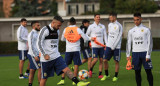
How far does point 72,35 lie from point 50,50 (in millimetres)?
2945

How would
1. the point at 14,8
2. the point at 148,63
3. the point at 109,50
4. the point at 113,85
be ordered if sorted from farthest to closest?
the point at 14,8 → the point at 109,50 → the point at 113,85 → the point at 148,63

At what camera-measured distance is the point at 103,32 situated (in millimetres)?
13523

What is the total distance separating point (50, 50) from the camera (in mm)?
8898

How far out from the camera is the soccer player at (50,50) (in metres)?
8.73

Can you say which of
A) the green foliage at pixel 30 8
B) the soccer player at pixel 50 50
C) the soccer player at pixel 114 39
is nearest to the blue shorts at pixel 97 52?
the soccer player at pixel 114 39

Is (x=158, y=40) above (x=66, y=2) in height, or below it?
below

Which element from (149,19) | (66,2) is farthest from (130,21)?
(66,2)

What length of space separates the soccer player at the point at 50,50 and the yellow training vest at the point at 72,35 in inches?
106

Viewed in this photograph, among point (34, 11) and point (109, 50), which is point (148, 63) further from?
point (34, 11)

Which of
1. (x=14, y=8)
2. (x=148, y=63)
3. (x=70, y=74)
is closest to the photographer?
(x=70, y=74)

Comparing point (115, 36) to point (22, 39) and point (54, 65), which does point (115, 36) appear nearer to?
point (22, 39)

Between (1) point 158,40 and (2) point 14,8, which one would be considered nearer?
(1) point 158,40

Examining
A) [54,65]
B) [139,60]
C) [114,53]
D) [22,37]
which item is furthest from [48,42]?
[22,37]

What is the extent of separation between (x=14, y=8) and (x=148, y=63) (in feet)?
209
